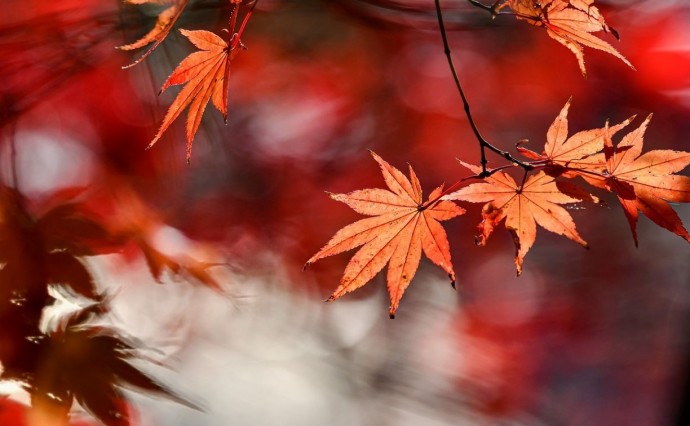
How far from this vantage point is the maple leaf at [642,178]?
43 centimetres

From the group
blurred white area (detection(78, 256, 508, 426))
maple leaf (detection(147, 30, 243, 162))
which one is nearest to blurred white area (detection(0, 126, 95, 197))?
blurred white area (detection(78, 256, 508, 426))

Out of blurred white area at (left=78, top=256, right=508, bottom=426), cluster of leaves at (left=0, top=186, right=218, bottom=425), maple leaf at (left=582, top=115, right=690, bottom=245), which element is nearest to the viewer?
maple leaf at (left=582, top=115, right=690, bottom=245)

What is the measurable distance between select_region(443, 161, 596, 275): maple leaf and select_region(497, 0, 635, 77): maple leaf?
12 cm

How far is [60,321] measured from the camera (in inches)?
45.2

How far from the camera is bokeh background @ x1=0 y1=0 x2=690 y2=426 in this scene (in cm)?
183

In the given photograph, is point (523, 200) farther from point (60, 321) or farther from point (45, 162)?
point (45, 162)

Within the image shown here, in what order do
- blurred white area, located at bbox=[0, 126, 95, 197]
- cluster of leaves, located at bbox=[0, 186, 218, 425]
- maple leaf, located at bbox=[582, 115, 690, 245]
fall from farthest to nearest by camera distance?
blurred white area, located at bbox=[0, 126, 95, 197] < cluster of leaves, located at bbox=[0, 186, 218, 425] < maple leaf, located at bbox=[582, 115, 690, 245]

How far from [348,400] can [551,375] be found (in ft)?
2.99

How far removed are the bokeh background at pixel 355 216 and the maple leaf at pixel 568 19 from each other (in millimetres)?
1493

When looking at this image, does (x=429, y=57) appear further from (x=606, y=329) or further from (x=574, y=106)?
(x=606, y=329)

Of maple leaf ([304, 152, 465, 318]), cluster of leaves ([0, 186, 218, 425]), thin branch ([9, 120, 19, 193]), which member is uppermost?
maple leaf ([304, 152, 465, 318])

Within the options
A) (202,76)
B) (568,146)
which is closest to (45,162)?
(202,76)

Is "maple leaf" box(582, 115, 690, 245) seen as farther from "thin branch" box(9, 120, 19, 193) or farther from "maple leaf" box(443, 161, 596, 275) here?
"thin branch" box(9, 120, 19, 193)

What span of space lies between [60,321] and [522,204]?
1089 millimetres
